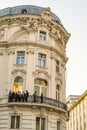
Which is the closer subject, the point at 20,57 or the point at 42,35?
the point at 20,57

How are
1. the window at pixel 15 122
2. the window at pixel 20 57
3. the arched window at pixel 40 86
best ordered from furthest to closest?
1. the window at pixel 20 57
2. the arched window at pixel 40 86
3. the window at pixel 15 122

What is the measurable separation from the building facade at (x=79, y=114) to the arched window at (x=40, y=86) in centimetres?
Answer: 3282

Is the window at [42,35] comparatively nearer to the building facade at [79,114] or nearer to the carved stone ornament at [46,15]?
the carved stone ornament at [46,15]

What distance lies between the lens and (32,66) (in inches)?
1489

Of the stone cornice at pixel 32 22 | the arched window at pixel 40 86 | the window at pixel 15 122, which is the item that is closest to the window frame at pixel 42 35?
the stone cornice at pixel 32 22

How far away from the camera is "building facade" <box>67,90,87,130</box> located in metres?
70.0

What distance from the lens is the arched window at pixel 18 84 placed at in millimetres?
36938

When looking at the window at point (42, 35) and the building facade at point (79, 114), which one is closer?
the window at point (42, 35)

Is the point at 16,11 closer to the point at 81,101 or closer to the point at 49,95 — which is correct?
the point at 49,95

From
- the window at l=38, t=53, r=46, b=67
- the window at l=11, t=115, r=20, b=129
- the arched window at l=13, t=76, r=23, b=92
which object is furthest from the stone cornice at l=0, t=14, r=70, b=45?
the window at l=11, t=115, r=20, b=129

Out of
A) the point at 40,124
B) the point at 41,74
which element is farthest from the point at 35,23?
the point at 40,124

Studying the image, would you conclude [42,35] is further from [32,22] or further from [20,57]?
[20,57]

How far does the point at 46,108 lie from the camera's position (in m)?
35.5

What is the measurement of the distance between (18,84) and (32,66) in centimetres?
278
